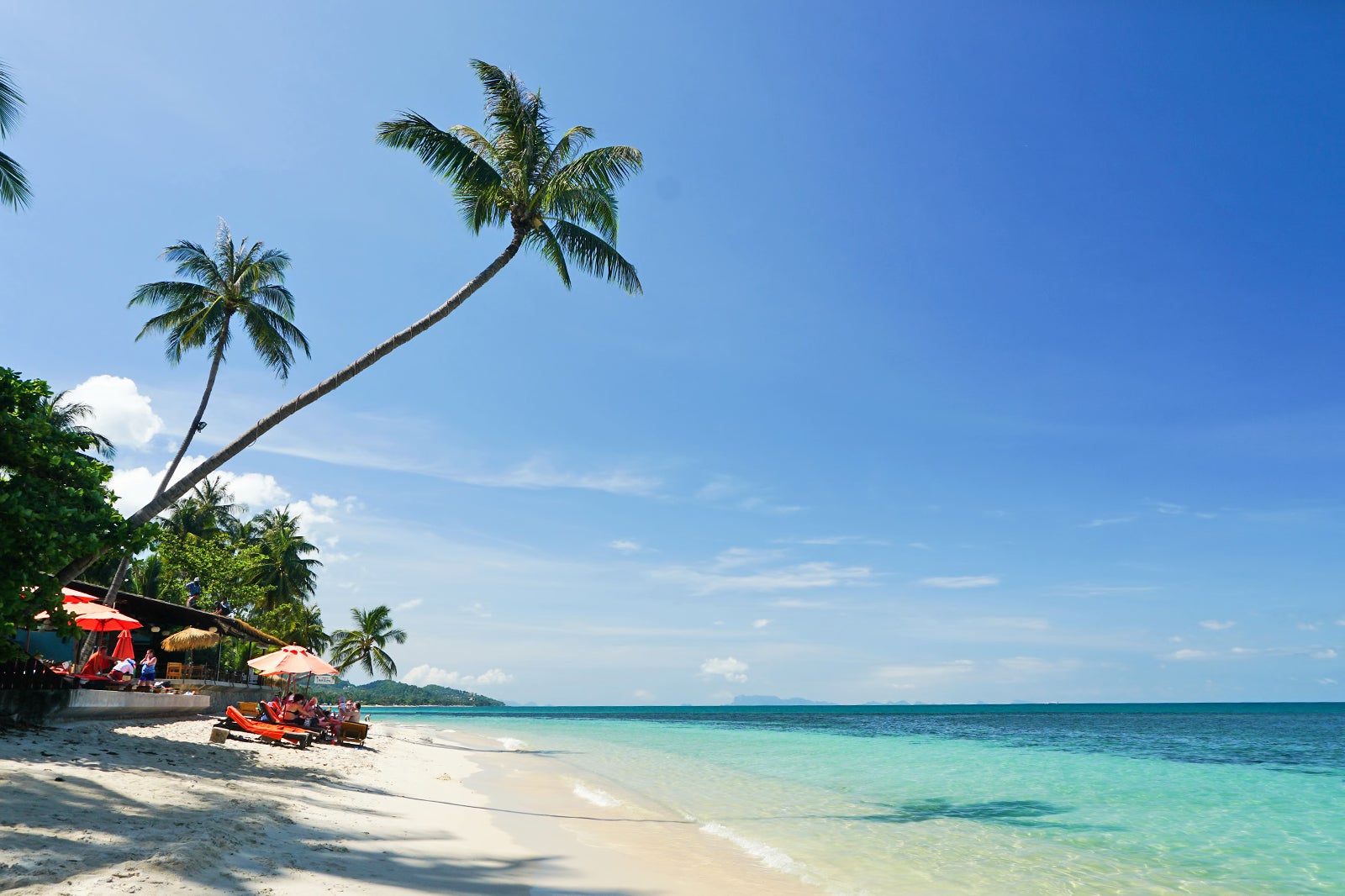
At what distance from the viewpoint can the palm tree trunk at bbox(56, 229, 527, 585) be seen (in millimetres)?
11516

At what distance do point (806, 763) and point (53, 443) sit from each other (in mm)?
22722

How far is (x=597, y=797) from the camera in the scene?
52.0 ft

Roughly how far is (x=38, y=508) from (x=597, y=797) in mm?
11409

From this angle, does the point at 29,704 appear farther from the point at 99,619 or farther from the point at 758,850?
the point at 758,850

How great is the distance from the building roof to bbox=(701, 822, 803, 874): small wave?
62.1ft

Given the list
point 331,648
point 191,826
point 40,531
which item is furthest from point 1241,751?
point 331,648

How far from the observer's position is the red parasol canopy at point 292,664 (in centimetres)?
1862

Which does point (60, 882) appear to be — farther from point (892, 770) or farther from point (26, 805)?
point (892, 770)

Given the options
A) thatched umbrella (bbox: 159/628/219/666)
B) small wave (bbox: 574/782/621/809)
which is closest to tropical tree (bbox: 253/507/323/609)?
thatched umbrella (bbox: 159/628/219/666)

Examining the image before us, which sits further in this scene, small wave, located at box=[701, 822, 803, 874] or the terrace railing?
the terrace railing

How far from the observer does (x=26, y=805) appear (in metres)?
6.76

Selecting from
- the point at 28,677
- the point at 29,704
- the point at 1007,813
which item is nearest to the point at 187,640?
the point at 28,677

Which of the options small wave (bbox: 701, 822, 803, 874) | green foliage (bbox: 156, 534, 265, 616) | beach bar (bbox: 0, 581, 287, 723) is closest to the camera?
small wave (bbox: 701, 822, 803, 874)

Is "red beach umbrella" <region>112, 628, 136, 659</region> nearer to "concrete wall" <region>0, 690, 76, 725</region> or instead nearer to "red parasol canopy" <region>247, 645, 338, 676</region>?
"red parasol canopy" <region>247, 645, 338, 676</region>
